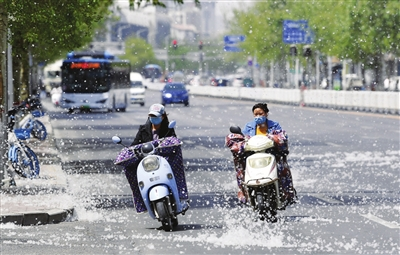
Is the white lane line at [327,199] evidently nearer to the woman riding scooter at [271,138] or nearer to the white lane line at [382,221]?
the white lane line at [382,221]

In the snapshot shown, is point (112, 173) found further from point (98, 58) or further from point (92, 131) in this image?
point (98, 58)

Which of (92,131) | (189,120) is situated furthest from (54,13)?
(189,120)

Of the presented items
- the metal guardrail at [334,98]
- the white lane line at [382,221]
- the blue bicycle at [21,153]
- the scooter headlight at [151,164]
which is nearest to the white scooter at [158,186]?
the scooter headlight at [151,164]

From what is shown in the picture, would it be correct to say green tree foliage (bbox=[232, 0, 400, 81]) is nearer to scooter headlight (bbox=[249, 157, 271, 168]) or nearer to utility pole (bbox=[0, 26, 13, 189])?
utility pole (bbox=[0, 26, 13, 189])

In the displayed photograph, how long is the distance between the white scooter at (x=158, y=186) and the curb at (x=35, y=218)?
1513mm

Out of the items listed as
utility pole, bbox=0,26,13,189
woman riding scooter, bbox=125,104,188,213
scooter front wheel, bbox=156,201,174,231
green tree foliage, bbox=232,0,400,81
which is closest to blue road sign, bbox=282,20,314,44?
green tree foliage, bbox=232,0,400,81

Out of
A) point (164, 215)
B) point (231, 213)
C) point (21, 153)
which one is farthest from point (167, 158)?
point (21, 153)

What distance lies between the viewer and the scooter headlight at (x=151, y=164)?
12859mm

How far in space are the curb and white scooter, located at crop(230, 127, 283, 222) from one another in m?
2.23

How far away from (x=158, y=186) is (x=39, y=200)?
318 cm

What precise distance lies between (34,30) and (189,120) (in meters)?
24.4

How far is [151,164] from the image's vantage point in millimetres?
12867

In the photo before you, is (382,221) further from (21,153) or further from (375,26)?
(375,26)

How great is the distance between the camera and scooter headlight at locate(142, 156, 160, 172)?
12.9 m
